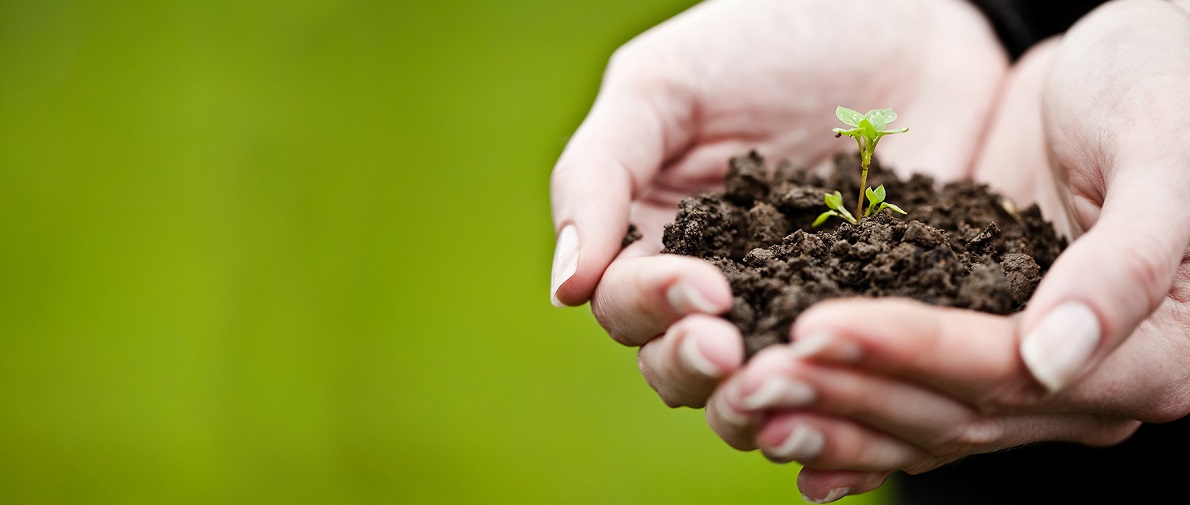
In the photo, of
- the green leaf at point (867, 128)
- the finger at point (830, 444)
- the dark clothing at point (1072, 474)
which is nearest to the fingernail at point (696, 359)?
the finger at point (830, 444)

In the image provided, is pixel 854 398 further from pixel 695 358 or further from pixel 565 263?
pixel 565 263

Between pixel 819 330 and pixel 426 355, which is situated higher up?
pixel 819 330

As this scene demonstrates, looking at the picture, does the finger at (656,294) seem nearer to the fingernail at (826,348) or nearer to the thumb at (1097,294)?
the fingernail at (826,348)

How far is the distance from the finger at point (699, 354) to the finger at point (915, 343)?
0.34 feet

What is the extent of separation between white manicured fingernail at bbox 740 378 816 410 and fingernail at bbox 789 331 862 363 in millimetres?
45

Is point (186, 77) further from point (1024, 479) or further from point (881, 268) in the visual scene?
point (1024, 479)

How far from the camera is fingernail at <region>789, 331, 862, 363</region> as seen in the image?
3.54 feet

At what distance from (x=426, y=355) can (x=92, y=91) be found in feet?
6.04

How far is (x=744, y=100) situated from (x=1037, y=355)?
1.37 m

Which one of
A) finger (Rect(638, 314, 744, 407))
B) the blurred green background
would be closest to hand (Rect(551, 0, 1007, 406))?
finger (Rect(638, 314, 744, 407))

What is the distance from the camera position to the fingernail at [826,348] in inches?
42.4

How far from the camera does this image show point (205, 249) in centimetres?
346

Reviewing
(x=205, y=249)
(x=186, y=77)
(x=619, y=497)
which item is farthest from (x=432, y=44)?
(x=619, y=497)

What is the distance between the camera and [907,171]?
7.70 feet
